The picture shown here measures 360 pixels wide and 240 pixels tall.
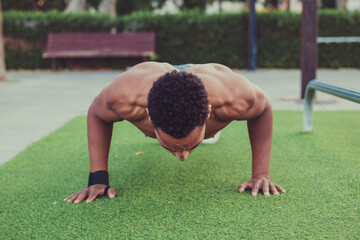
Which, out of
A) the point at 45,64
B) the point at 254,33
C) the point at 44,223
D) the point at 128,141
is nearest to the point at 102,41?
the point at 45,64

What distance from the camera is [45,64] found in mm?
13875

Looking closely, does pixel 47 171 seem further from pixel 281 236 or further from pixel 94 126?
pixel 281 236

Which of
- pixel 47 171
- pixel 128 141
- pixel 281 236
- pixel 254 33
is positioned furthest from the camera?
pixel 254 33

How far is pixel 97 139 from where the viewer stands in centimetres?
257

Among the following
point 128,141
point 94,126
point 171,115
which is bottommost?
point 128,141

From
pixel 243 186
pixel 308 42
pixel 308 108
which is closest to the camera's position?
pixel 243 186

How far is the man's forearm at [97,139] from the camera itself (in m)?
2.55

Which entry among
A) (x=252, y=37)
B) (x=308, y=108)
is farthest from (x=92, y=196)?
(x=252, y=37)

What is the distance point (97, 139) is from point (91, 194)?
353 millimetres

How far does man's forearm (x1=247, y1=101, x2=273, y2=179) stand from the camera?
8.41ft

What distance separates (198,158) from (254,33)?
32.1ft

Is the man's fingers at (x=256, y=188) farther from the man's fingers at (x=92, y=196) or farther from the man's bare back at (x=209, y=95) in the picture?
the man's fingers at (x=92, y=196)

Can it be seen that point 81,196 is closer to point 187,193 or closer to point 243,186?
point 187,193

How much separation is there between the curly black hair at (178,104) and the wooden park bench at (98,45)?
11.2 m
